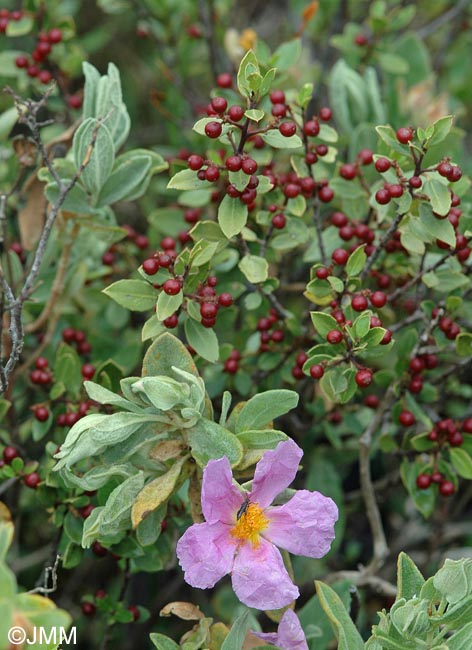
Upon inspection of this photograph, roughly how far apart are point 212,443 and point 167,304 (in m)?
0.30

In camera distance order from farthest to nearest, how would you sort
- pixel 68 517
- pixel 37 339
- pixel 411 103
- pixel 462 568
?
pixel 411 103 → pixel 37 339 → pixel 68 517 → pixel 462 568

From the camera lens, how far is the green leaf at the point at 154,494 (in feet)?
5.15

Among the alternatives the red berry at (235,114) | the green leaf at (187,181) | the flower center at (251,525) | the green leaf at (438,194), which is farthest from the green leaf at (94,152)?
the flower center at (251,525)

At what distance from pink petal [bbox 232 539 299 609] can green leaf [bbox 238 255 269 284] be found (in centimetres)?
57

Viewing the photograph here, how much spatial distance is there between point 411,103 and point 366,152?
2.30ft

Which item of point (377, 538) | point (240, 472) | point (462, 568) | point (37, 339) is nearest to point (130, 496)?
point (240, 472)

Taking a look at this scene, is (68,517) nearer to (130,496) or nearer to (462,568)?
(130,496)

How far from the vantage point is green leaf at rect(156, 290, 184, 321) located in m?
1.73

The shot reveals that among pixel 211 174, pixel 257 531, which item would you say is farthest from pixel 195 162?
pixel 257 531

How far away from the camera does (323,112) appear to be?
2.04 metres

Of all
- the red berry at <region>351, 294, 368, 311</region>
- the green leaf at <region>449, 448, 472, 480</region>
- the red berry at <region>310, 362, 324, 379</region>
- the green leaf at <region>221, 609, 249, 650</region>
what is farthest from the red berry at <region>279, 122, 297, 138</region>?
the green leaf at <region>221, 609, 249, 650</region>

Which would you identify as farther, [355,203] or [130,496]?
[355,203]

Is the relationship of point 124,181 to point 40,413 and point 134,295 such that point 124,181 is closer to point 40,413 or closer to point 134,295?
point 134,295

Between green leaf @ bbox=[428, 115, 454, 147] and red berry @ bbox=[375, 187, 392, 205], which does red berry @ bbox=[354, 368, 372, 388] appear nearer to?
red berry @ bbox=[375, 187, 392, 205]
